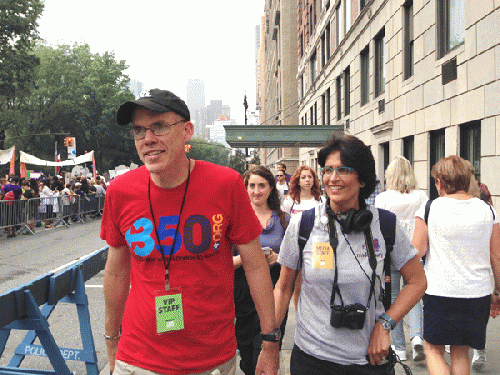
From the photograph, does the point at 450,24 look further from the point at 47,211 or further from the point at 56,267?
the point at 47,211

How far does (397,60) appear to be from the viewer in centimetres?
1533

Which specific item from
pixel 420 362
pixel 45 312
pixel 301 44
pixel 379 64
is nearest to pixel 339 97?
pixel 379 64

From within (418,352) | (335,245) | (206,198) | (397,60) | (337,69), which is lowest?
(418,352)

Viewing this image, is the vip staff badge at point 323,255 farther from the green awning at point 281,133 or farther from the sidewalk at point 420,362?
the green awning at point 281,133

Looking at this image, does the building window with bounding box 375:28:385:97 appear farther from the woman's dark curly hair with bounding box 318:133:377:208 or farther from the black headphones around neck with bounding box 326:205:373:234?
the black headphones around neck with bounding box 326:205:373:234

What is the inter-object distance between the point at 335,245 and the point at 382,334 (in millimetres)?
481

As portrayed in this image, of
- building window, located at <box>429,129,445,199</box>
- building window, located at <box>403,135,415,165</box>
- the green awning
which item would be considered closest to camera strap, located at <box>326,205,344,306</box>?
building window, located at <box>429,129,445,199</box>

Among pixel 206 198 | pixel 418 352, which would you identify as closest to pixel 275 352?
pixel 206 198

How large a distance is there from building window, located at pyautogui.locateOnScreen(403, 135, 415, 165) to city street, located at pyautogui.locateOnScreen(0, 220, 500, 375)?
8843mm

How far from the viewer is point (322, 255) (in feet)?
8.06

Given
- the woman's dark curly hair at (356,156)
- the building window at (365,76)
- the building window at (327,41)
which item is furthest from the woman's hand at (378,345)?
the building window at (327,41)

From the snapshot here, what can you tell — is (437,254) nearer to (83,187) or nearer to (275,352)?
(275,352)

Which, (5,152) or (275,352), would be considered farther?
(5,152)

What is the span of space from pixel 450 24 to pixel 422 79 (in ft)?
5.81
